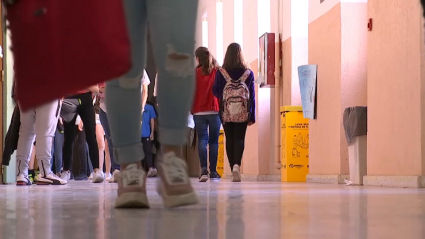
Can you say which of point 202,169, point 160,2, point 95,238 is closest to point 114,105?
point 160,2

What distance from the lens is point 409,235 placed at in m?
1.67

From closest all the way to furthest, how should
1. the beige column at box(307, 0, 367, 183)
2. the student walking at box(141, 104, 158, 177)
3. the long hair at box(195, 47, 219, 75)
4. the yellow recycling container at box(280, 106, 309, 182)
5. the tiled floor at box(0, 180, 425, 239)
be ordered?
1. the tiled floor at box(0, 180, 425, 239)
2. the beige column at box(307, 0, 367, 183)
3. the long hair at box(195, 47, 219, 75)
4. the yellow recycling container at box(280, 106, 309, 182)
5. the student walking at box(141, 104, 158, 177)

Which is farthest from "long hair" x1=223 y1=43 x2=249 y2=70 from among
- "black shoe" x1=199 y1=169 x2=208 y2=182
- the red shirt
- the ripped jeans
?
the ripped jeans

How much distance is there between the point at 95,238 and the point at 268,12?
10211mm

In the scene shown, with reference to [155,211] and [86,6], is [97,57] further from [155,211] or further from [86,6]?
[155,211]

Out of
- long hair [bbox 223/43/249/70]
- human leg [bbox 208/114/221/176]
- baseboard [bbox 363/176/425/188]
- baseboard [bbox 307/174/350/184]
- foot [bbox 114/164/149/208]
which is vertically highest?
long hair [bbox 223/43/249/70]

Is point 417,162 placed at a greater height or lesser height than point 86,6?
lesser

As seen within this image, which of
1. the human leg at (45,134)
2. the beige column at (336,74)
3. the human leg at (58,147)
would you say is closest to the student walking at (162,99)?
the human leg at (45,134)

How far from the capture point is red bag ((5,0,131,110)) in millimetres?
1474

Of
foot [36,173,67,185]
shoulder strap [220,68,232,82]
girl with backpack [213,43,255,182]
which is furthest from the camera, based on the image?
shoulder strap [220,68,232,82]

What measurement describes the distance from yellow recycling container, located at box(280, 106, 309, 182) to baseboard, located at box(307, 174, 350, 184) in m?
0.62

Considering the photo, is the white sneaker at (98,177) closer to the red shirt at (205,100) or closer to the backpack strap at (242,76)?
the red shirt at (205,100)

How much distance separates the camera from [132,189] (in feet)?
8.77

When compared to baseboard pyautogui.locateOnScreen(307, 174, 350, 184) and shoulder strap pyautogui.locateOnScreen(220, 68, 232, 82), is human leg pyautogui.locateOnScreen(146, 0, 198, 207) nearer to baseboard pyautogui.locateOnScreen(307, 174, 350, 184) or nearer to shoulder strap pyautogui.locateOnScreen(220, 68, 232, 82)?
baseboard pyautogui.locateOnScreen(307, 174, 350, 184)
